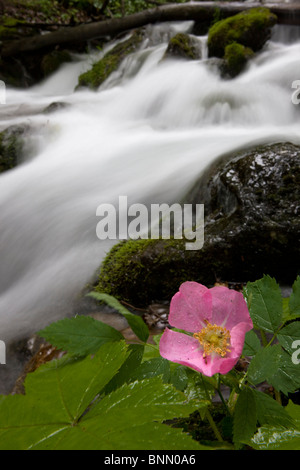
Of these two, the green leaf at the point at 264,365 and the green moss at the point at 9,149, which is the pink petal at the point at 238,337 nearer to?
the green leaf at the point at 264,365

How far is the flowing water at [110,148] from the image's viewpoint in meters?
2.90

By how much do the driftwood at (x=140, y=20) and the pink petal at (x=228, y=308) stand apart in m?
8.47

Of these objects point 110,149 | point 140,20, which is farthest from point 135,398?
point 140,20

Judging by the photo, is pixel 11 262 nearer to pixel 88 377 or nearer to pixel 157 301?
pixel 157 301

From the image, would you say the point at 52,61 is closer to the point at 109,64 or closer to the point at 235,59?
the point at 109,64

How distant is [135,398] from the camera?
62 cm

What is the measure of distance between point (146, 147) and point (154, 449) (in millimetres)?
4373

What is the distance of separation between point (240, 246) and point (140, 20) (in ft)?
29.1

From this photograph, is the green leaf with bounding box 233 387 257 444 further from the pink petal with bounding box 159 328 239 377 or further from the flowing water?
the flowing water

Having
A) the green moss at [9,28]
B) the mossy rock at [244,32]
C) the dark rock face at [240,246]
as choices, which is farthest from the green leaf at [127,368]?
the green moss at [9,28]

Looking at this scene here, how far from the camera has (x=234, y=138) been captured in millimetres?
4172

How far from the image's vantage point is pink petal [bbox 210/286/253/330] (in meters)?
0.72

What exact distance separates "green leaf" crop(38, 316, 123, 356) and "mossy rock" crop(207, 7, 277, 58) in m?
7.06

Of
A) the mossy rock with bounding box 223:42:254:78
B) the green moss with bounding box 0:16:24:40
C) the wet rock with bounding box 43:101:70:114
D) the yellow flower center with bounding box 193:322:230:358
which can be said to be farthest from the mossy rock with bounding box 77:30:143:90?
the yellow flower center with bounding box 193:322:230:358
